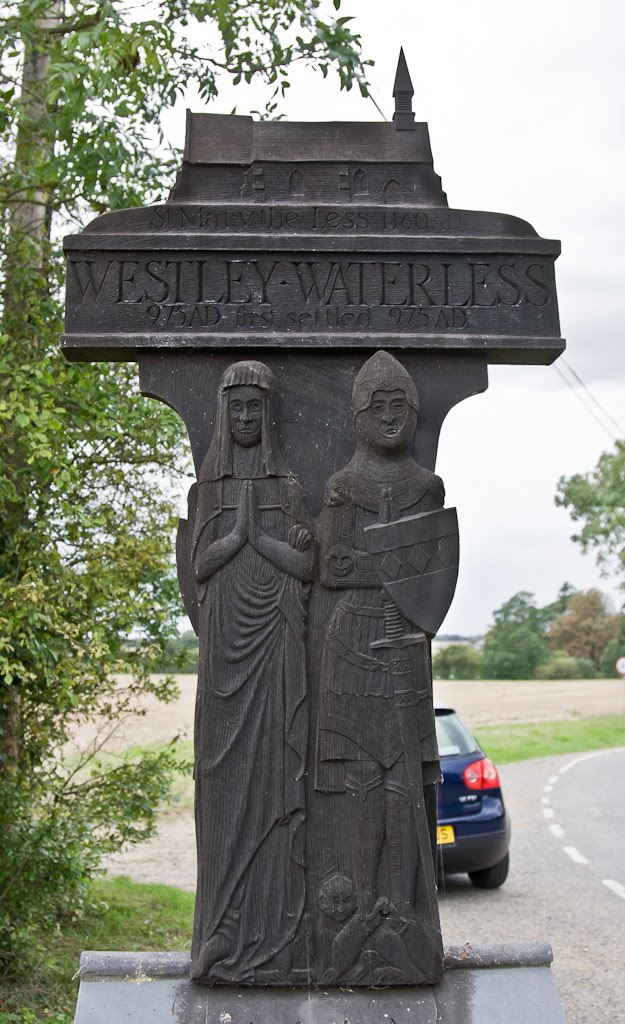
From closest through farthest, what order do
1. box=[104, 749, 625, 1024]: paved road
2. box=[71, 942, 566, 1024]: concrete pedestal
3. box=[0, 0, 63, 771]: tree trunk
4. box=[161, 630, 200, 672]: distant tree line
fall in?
box=[71, 942, 566, 1024]: concrete pedestal → box=[0, 0, 63, 771]: tree trunk → box=[104, 749, 625, 1024]: paved road → box=[161, 630, 200, 672]: distant tree line

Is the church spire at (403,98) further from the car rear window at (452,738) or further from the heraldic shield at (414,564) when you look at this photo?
the car rear window at (452,738)

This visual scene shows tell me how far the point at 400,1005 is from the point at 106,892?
6.19 meters

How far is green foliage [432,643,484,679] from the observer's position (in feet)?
157

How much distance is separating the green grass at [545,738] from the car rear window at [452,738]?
12368mm

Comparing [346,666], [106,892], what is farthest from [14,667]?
[106,892]

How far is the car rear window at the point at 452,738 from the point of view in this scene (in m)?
9.96

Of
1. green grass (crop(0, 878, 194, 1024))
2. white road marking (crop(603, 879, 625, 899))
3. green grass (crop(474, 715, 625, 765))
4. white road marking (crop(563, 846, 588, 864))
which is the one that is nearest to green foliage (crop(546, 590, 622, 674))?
green grass (crop(474, 715, 625, 765))

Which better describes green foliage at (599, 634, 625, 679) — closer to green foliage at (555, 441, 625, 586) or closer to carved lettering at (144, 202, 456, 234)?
green foliage at (555, 441, 625, 586)

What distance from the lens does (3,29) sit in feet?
19.9

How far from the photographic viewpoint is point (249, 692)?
13.1 feet

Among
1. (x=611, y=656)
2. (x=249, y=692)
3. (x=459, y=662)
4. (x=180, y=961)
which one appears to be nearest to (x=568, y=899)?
(x=180, y=961)

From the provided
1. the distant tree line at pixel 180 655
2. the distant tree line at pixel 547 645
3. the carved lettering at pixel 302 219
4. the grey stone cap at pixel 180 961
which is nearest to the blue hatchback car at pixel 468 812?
the distant tree line at pixel 180 655

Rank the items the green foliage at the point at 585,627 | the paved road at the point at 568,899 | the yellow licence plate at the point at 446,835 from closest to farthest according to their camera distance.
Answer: the paved road at the point at 568,899 < the yellow licence plate at the point at 446,835 < the green foliage at the point at 585,627

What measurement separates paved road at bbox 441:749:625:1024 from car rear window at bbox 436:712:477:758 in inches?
55.1
